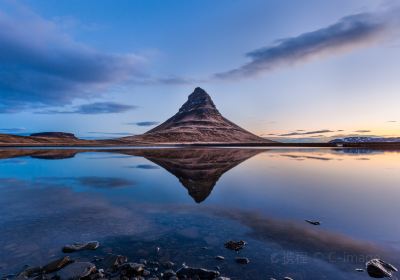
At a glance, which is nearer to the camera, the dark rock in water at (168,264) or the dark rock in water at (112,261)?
the dark rock in water at (112,261)

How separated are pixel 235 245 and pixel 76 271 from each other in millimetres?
5138

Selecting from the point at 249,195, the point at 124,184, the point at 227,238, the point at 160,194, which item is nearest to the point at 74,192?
the point at 124,184

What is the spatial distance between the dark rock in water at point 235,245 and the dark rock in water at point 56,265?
201 inches

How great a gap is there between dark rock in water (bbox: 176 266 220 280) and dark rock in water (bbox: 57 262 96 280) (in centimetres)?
247

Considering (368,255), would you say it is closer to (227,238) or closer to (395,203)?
(227,238)

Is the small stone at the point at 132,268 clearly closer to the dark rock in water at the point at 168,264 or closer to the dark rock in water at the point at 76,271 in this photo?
the dark rock in water at the point at 168,264

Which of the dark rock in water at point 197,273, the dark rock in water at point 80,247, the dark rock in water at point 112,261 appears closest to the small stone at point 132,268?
the dark rock in water at point 112,261

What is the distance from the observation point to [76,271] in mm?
7766

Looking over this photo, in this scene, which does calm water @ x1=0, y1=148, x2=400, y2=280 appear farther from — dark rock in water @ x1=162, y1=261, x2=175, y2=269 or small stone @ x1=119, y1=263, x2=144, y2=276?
small stone @ x1=119, y1=263, x2=144, y2=276

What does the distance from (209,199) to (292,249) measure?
8.49 metres

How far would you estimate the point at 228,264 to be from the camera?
8.47 meters

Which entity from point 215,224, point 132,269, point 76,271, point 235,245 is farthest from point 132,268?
point 215,224

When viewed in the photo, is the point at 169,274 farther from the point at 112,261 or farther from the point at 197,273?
the point at 112,261

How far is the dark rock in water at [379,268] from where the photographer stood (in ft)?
25.6
